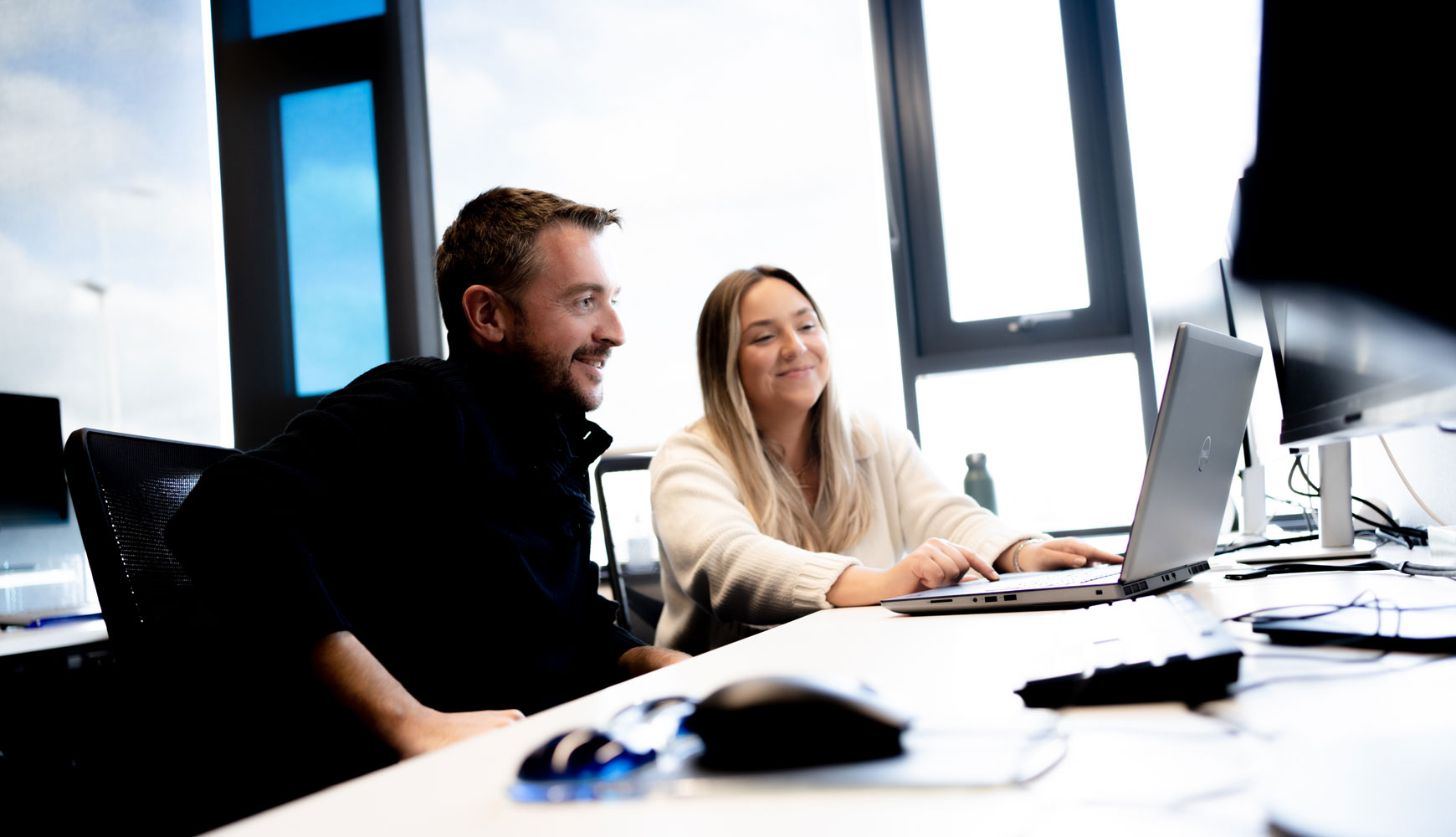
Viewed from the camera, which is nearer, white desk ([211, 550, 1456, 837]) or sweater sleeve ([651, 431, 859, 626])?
white desk ([211, 550, 1456, 837])

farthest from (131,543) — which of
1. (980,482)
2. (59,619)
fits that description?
(980,482)

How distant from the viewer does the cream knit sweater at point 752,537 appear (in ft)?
4.50

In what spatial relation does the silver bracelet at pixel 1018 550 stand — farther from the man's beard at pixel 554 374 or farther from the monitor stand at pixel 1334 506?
the man's beard at pixel 554 374

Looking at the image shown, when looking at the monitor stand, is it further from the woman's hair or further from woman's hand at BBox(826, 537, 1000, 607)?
the woman's hair

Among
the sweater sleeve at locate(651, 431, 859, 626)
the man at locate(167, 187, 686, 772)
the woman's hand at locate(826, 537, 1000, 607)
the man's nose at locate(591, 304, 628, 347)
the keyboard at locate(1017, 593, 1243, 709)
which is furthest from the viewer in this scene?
the man's nose at locate(591, 304, 628, 347)

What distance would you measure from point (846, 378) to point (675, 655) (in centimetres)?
160

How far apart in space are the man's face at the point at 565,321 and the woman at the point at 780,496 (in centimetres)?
28

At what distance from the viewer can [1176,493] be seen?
3.43 feet

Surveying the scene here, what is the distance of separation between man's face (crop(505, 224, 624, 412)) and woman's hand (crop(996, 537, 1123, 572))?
720 millimetres

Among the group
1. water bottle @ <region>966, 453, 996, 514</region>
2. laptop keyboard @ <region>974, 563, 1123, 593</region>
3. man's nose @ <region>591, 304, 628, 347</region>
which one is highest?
man's nose @ <region>591, 304, 628, 347</region>

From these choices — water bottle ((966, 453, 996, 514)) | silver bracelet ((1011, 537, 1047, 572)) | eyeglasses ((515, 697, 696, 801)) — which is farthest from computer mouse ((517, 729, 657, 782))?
water bottle ((966, 453, 996, 514))

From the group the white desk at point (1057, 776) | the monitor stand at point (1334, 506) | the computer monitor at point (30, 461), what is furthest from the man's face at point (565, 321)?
the computer monitor at point (30, 461)

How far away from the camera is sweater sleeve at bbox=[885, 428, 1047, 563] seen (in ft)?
5.34

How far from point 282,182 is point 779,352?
243cm
